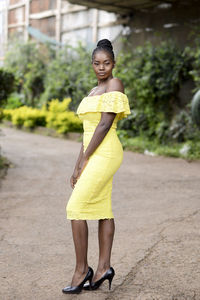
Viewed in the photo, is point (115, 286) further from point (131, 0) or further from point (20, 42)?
point (20, 42)

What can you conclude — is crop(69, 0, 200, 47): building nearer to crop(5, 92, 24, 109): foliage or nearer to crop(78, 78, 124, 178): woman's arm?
crop(5, 92, 24, 109): foliage

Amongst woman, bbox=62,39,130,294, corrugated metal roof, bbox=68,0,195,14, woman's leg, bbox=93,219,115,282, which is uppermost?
corrugated metal roof, bbox=68,0,195,14

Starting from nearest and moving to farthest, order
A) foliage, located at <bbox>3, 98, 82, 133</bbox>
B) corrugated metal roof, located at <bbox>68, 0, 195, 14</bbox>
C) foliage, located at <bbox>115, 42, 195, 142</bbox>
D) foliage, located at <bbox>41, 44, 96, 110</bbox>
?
1. foliage, located at <bbox>115, 42, 195, 142</bbox>
2. corrugated metal roof, located at <bbox>68, 0, 195, 14</bbox>
3. foliage, located at <bbox>3, 98, 82, 133</bbox>
4. foliage, located at <bbox>41, 44, 96, 110</bbox>

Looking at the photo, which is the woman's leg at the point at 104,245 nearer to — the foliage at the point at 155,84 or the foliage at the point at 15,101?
the foliage at the point at 155,84

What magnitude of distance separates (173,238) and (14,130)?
12125 mm

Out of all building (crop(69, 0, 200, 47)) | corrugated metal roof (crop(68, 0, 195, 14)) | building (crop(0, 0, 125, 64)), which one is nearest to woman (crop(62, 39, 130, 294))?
building (crop(69, 0, 200, 47))

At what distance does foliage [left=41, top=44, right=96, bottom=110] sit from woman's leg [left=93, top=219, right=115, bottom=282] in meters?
10.5

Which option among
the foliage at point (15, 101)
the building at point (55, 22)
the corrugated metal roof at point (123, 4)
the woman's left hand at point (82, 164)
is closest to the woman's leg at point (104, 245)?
the woman's left hand at point (82, 164)

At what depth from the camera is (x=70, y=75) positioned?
1481 cm

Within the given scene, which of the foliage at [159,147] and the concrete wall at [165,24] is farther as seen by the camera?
the concrete wall at [165,24]

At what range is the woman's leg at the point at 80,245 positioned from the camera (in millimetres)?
2930

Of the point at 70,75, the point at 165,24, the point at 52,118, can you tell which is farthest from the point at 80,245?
the point at 70,75

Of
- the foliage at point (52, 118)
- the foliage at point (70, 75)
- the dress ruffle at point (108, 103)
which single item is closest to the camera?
the dress ruffle at point (108, 103)

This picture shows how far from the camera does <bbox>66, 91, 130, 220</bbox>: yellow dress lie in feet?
9.53
